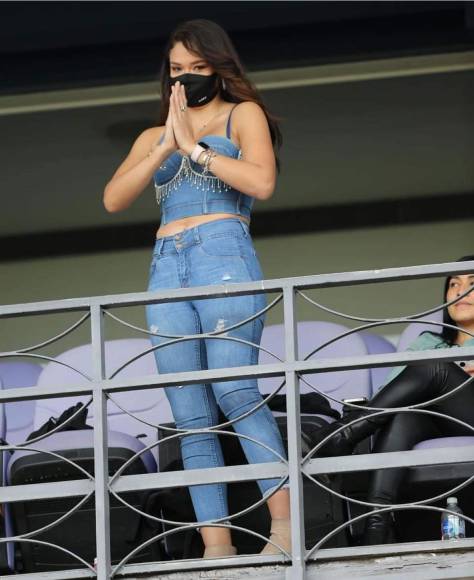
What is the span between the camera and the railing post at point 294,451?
4.53m

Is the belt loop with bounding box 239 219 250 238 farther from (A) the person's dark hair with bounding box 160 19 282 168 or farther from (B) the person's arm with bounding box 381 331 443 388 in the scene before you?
(B) the person's arm with bounding box 381 331 443 388

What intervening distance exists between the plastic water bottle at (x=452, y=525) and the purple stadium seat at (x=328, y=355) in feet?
3.51

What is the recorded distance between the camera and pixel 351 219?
875 cm

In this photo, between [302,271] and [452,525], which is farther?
[302,271]

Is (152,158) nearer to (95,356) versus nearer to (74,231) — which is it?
(95,356)

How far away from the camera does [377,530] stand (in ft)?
16.3

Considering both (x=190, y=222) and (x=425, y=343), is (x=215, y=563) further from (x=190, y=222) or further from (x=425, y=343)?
(x=425, y=343)

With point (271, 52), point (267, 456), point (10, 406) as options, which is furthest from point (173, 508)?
point (271, 52)

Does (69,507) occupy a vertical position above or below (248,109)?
below

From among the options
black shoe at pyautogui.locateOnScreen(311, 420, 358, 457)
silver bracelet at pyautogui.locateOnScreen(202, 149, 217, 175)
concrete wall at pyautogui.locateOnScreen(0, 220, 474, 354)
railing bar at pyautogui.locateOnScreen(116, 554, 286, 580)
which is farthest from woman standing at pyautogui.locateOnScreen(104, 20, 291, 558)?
concrete wall at pyautogui.locateOnScreen(0, 220, 474, 354)

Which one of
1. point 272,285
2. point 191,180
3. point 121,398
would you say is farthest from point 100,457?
point 121,398

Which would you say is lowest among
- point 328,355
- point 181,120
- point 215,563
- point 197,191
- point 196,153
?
point 215,563

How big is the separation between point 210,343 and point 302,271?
388 cm

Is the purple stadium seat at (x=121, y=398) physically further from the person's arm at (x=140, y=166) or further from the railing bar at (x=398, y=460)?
the railing bar at (x=398, y=460)
